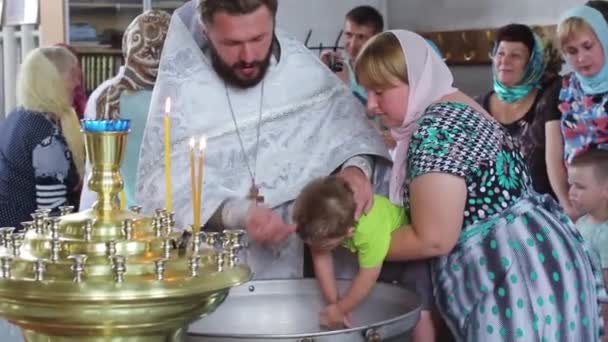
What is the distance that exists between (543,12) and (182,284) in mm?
4543

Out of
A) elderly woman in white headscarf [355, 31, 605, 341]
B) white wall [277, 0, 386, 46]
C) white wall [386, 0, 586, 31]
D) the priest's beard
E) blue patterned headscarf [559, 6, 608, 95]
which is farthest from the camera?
white wall [277, 0, 386, 46]

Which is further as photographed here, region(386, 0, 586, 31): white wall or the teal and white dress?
region(386, 0, 586, 31): white wall

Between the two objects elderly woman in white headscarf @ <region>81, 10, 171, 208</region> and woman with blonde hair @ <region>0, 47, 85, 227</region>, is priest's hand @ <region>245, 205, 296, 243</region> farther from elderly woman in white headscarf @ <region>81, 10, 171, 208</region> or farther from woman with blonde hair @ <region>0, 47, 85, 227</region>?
woman with blonde hair @ <region>0, 47, 85, 227</region>

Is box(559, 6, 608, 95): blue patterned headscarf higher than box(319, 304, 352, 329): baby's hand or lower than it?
higher

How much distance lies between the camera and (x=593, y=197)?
3.28 m

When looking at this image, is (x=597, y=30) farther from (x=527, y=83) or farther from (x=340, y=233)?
(x=340, y=233)

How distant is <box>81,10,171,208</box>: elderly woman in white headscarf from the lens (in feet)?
9.52

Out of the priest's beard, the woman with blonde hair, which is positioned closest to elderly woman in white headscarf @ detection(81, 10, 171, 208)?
the woman with blonde hair

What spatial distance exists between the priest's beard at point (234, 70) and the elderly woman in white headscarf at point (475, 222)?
10.0 inches

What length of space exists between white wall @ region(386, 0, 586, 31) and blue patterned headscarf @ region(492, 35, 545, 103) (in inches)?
41.1

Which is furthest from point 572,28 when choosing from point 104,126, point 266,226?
point 104,126

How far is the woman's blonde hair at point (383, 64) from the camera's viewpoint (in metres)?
1.98

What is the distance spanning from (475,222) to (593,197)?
141cm

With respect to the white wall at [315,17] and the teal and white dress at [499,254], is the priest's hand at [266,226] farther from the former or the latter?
the white wall at [315,17]
